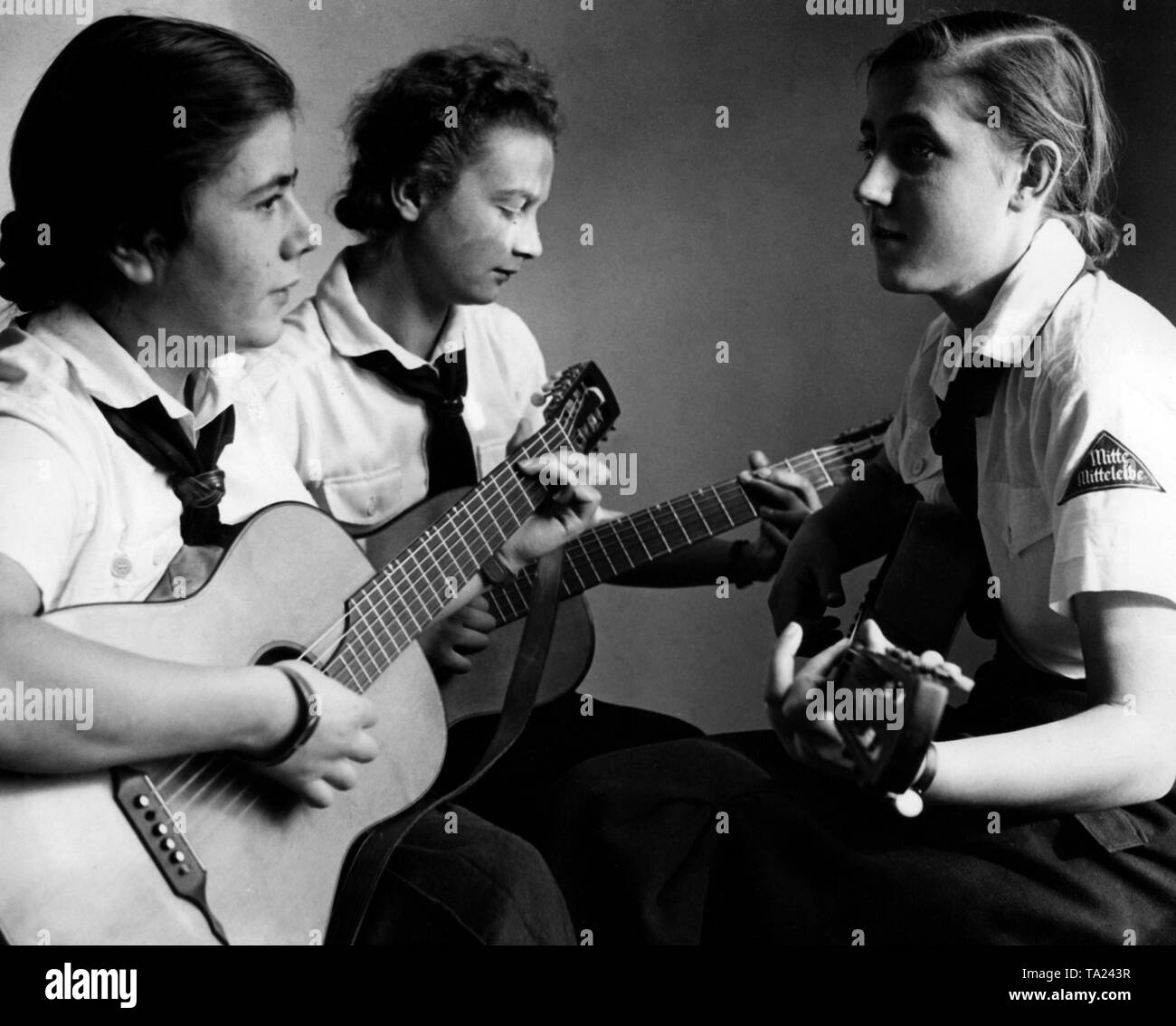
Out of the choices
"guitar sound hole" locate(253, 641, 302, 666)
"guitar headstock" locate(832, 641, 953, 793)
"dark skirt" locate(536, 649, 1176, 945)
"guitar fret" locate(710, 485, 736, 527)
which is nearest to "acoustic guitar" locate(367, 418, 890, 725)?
"guitar fret" locate(710, 485, 736, 527)

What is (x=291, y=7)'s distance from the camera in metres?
1.35

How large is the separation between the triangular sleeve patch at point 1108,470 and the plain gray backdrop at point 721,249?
1.03ft

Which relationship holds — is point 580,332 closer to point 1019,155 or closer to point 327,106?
point 327,106

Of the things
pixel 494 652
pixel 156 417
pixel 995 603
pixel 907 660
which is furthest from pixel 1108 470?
pixel 156 417

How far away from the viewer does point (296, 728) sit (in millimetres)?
1198

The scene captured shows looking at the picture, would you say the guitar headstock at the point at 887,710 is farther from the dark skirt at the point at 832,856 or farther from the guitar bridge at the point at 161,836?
the guitar bridge at the point at 161,836

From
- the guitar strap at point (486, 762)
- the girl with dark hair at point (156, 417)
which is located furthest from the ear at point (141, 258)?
the guitar strap at point (486, 762)

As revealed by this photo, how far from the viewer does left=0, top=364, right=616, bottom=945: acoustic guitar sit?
1.10 m

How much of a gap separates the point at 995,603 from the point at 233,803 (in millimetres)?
730

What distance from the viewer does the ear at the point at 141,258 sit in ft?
4.01

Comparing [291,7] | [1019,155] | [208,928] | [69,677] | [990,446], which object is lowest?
[208,928]
